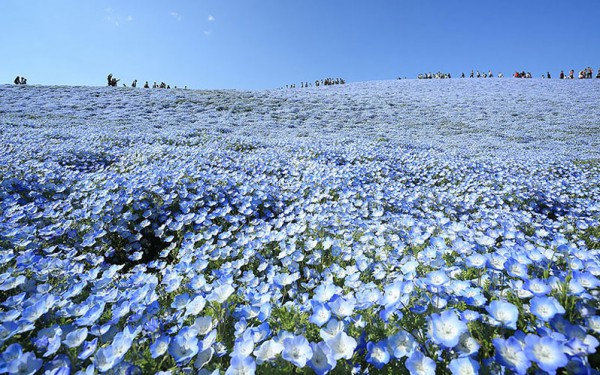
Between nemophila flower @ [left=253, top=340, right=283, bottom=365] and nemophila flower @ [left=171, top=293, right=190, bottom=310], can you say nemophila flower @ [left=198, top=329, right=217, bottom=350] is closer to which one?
nemophila flower @ [left=253, top=340, right=283, bottom=365]

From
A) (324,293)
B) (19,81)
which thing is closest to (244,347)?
(324,293)

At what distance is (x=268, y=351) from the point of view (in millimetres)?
1713

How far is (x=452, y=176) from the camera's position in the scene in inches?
314

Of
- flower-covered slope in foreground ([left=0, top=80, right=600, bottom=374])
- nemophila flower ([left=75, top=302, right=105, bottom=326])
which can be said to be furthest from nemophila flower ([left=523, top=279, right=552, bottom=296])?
nemophila flower ([left=75, top=302, right=105, bottom=326])

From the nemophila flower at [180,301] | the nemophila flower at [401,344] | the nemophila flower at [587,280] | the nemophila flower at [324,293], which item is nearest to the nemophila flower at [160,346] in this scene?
the nemophila flower at [180,301]

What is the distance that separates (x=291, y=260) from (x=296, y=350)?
180 centimetres

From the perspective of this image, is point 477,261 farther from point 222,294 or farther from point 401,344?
point 222,294

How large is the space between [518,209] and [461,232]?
3.23 meters

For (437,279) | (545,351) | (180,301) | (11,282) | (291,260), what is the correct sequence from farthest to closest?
(291,260) < (11,282) < (180,301) < (437,279) < (545,351)

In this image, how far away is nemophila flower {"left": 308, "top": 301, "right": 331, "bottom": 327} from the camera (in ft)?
5.92

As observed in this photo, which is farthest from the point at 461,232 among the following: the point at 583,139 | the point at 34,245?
the point at 583,139

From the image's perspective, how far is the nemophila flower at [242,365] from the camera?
155 centimetres

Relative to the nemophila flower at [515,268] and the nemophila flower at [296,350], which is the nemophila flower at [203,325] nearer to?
the nemophila flower at [296,350]

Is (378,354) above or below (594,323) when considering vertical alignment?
below
